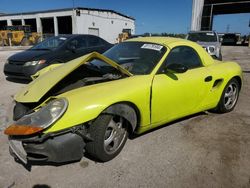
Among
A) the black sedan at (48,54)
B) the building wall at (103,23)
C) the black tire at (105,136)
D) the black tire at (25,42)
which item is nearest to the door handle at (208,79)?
the black tire at (105,136)

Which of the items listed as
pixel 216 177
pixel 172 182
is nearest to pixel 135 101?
pixel 172 182

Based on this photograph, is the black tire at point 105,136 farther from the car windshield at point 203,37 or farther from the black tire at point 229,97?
the car windshield at point 203,37

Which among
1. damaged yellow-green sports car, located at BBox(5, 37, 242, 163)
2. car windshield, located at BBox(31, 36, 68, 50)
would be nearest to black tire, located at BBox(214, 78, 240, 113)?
damaged yellow-green sports car, located at BBox(5, 37, 242, 163)

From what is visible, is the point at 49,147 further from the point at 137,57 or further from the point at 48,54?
the point at 48,54

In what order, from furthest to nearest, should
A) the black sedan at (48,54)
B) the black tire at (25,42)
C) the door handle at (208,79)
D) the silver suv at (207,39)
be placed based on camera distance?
the black tire at (25,42)
the silver suv at (207,39)
the black sedan at (48,54)
the door handle at (208,79)

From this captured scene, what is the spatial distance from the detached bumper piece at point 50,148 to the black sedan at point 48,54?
14.1 feet

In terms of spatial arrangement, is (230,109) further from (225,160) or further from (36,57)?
(36,57)

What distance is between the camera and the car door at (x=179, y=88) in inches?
121

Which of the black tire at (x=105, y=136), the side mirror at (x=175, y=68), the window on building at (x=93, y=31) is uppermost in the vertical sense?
the window on building at (x=93, y=31)

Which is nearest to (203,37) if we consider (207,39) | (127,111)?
(207,39)

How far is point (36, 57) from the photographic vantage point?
258 inches

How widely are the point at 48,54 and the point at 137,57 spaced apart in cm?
412

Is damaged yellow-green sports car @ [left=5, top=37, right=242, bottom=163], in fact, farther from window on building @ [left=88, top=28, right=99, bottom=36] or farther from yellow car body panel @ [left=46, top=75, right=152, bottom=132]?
window on building @ [left=88, top=28, right=99, bottom=36]

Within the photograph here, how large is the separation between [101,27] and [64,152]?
1517 inches
